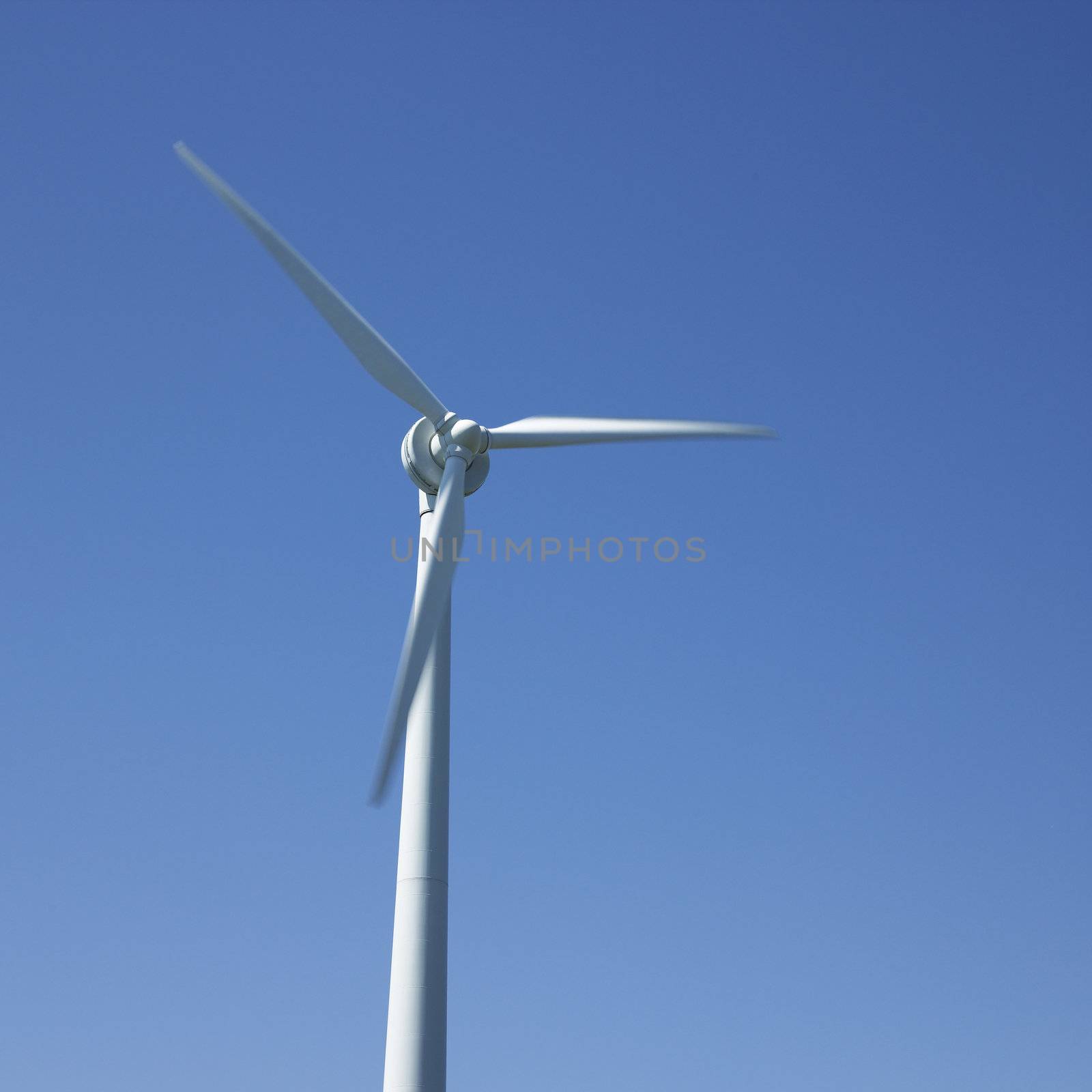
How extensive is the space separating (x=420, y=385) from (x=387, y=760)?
10.3m

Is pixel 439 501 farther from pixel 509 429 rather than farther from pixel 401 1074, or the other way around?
pixel 401 1074

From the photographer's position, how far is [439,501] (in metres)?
22.8

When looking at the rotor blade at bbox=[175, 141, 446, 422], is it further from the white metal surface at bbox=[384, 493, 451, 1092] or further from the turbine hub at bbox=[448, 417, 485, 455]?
the white metal surface at bbox=[384, 493, 451, 1092]

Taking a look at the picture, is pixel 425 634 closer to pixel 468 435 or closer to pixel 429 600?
pixel 429 600

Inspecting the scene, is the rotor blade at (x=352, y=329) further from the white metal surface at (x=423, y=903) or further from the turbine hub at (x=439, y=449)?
the white metal surface at (x=423, y=903)

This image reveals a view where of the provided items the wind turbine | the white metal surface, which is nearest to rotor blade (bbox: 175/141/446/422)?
the wind turbine

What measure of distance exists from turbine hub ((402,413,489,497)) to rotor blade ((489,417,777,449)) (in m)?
0.85

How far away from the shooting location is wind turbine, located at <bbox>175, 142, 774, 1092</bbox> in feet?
64.2

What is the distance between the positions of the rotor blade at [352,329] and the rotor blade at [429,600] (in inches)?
62.0

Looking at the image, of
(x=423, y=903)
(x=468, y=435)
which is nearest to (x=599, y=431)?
(x=468, y=435)

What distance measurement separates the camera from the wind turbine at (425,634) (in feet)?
64.2

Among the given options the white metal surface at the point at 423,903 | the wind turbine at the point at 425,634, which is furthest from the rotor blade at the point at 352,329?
the white metal surface at the point at 423,903

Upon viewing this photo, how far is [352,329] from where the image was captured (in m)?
24.6

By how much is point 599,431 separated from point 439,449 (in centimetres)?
402
